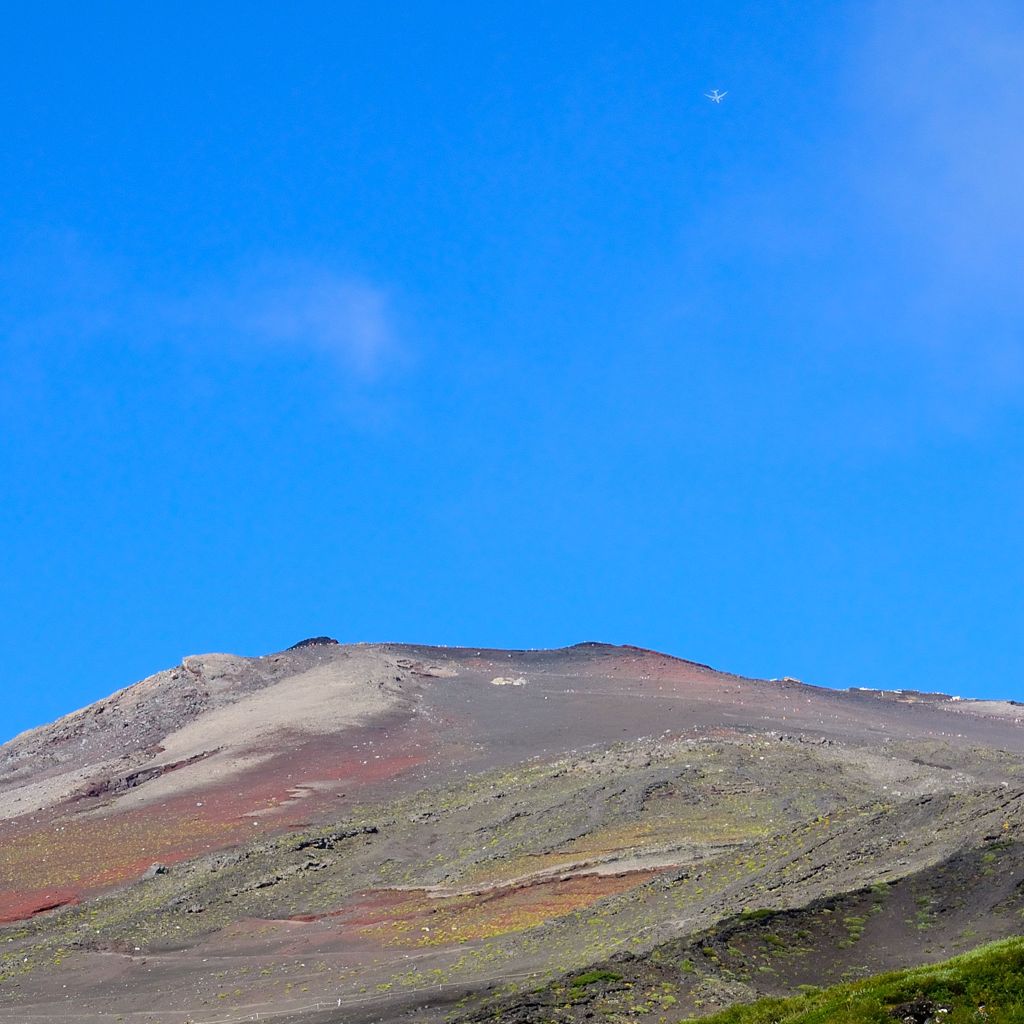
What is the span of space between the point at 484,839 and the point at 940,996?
22.6 meters

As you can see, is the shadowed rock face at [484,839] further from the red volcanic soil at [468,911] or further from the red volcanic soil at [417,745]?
the red volcanic soil at [417,745]

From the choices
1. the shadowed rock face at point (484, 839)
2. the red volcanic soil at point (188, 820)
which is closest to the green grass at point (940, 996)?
the shadowed rock face at point (484, 839)

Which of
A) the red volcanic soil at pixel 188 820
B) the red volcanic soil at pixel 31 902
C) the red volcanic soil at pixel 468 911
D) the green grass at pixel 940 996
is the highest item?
the red volcanic soil at pixel 188 820

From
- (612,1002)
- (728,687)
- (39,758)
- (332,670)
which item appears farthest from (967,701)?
(612,1002)

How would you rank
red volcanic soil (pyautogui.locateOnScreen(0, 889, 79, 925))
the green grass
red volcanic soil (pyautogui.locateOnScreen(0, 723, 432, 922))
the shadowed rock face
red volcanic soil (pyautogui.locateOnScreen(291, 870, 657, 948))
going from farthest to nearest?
1. red volcanic soil (pyautogui.locateOnScreen(0, 723, 432, 922))
2. red volcanic soil (pyautogui.locateOnScreen(0, 889, 79, 925))
3. red volcanic soil (pyautogui.locateOnScreen(291, 870, 657, 948))
4. the shadowed rock face
5. the green grass

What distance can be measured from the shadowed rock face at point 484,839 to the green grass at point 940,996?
98.6 inches

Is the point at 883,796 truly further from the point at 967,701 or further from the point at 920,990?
the point at 967,701

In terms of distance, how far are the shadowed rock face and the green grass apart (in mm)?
2503

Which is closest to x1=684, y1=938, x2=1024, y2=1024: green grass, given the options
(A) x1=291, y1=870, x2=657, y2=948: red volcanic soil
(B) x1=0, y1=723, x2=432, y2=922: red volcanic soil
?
(A) x1=291, y1=870, x2=657, y2=948: red volcanic soil

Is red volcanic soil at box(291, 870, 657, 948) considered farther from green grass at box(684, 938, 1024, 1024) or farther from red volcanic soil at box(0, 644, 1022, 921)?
red volcanic soil at box(0, 644, 1022, 921)

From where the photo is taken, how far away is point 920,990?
1636cm

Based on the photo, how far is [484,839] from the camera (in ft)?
123

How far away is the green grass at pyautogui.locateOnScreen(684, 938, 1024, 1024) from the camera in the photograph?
15.8 meters

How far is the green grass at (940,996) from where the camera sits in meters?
15.8
